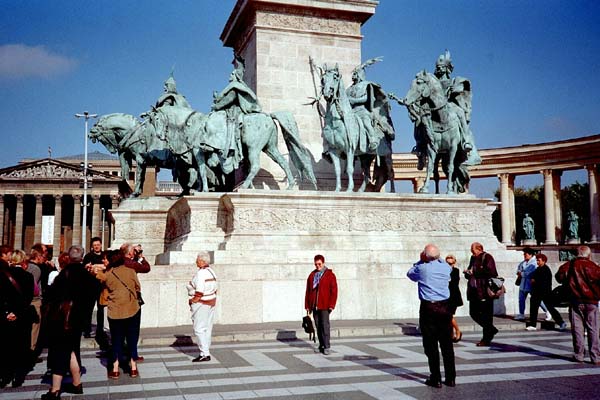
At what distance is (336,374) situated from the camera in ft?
27.2

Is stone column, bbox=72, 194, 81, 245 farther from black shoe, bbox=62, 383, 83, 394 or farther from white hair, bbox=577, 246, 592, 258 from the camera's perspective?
white hair, bbox=577, 246, 592, 258

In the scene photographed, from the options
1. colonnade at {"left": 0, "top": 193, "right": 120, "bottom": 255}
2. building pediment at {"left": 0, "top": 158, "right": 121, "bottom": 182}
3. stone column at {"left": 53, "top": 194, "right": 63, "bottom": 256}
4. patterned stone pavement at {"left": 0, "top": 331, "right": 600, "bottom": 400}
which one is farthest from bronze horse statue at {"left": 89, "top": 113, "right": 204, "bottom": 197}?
building pediment at {"left": 0, "top": 158, "right": 121, "bottom": 182}

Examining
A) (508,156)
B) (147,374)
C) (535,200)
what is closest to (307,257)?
(147,374)

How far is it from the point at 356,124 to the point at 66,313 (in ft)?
39.5

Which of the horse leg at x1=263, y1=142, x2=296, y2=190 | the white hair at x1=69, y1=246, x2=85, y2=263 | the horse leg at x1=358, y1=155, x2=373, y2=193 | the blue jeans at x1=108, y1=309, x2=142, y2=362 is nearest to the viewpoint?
the white hair at x1=69, y1=246, x2=85, y2=263

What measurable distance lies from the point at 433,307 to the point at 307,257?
7.92 m

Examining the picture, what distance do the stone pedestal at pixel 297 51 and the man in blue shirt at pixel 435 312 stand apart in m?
12.3

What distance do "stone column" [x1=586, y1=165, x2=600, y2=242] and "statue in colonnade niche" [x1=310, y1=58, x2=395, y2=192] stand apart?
32.9 metres

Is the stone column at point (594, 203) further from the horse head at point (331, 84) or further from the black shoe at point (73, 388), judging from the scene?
the black shoe at point (73, 388)

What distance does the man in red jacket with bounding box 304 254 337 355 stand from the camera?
397 inches

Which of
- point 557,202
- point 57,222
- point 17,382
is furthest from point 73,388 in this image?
point 57,222

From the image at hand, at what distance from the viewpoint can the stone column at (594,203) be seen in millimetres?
47000

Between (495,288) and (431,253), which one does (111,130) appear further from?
(431,253)

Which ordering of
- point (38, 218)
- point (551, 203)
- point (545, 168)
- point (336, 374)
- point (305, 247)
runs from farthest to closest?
point (38, 218) → point (551, 203) → point (545, 168) → point (305, 247) → point (336, 374)
